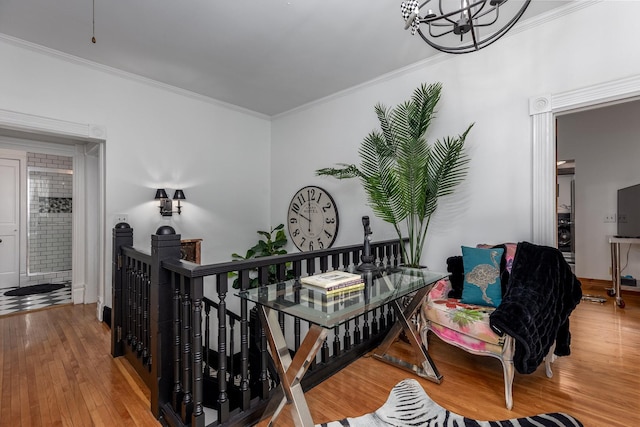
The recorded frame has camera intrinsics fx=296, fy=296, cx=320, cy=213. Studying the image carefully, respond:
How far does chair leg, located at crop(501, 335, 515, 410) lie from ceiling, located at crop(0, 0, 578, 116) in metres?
2.45

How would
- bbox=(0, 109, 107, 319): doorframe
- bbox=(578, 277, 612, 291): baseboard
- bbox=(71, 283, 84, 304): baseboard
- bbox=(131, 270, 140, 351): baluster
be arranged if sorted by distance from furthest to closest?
bbox=(578, 277, 612, 291): baseboard, bbox=(71, 283, 84, 304): baseboard, bbox=(0, 109, 107, 319): doorframe, bbox=(131, 270, 140, 351): baluster

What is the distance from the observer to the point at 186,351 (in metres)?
1.58

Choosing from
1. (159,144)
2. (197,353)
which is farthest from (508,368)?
(159,144)

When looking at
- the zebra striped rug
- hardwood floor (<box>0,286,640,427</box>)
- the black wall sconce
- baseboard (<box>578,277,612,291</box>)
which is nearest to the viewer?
the zebra striped rug

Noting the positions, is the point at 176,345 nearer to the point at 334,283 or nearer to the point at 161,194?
the point at 334,283

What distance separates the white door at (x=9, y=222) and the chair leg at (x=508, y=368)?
7.19 metres

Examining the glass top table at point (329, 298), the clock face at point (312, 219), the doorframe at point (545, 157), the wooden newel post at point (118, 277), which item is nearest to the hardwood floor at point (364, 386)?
the wooden newel post at point (118, 277)

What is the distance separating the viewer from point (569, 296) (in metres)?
2.04

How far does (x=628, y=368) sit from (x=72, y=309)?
18.4 ft

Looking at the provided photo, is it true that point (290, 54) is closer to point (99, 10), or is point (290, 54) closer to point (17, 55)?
point (99, 10)

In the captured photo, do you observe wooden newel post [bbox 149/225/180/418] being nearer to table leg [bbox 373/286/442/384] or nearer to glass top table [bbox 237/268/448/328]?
glass top table [bbox 237/268/448/328]

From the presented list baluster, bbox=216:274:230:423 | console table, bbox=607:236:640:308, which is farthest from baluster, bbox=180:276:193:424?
console table, bbox=607:236:640:308

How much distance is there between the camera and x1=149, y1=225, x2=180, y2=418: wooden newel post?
1.67 metres

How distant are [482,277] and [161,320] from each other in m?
2.26
